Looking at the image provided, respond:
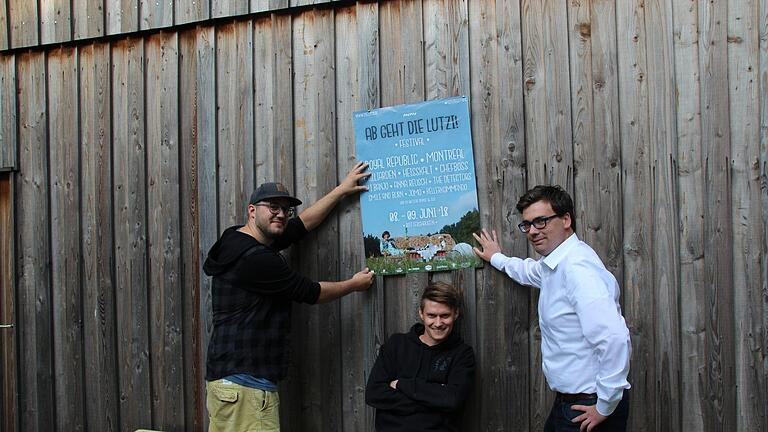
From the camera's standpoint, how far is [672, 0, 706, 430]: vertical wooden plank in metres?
3.53

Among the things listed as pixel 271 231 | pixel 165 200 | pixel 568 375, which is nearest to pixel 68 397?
pixel 165 200

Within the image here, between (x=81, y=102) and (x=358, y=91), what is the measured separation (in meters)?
2.12

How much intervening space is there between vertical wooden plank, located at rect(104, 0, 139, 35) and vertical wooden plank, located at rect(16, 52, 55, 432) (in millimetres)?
674

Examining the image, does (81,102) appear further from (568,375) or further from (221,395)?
(568,375)

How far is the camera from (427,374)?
12.2ft

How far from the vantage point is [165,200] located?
4840mm

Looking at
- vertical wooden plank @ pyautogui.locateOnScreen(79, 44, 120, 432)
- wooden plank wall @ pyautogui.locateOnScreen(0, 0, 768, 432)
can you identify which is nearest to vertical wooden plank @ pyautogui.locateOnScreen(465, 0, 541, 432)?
wooden plank wall @ pyautogui.locateOnScreen(0, 0, 768, 432)

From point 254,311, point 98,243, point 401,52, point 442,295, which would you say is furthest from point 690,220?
point 98,243

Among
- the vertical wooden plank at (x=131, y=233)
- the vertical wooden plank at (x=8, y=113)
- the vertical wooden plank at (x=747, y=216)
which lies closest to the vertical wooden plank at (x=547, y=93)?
the vertical wooden plank at (x=747, y=216)

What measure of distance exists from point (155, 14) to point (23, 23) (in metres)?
1.17

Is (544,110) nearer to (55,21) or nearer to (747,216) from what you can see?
(747,216)

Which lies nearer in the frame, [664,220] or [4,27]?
[664,220]

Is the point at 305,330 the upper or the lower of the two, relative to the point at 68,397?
upper

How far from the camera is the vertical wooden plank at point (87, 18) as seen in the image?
503 cm
